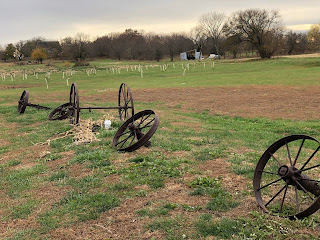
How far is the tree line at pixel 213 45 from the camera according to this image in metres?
62.7

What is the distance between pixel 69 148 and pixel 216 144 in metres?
4.00

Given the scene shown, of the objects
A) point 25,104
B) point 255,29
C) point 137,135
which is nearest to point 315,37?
point 255,29

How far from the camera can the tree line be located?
62719mm

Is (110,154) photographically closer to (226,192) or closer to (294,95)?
(226,192)

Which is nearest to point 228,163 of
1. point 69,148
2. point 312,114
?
point 69,148

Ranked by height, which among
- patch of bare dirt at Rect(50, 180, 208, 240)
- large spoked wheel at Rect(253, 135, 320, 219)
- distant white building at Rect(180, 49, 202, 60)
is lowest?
patch of bare dirt at Rect(50, 180, 208, 240)

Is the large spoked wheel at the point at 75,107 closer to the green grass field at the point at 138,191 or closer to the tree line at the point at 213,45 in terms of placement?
the green grass field at the point at 138,191

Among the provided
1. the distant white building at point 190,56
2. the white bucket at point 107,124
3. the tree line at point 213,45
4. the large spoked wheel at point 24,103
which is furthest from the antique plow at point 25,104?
the distant white building at point 190,56

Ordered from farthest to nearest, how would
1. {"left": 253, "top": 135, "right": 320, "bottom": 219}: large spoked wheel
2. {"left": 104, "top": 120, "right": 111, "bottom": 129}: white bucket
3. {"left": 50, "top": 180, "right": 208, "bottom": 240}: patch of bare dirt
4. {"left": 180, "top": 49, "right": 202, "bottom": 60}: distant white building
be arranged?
{"left": 180, "top": 49, "right": 202, "bottom": 60}: distant white building
{"left": 104, "top": 120, "right": 111, "bottom": 129}: white bucket
{"left": 50, "top": 180, "right": 208, "bottom": 240}: patch of bare dirt
{"left": 253, "top": 135, "right": 320, "bottom": 219}: large spoked wheel

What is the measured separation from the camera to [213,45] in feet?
323

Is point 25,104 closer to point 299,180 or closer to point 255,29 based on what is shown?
point 299,180

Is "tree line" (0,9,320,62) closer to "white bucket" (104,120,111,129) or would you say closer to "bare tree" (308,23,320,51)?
"bare tree" (308,23,320,51)

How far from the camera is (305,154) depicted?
287 inches

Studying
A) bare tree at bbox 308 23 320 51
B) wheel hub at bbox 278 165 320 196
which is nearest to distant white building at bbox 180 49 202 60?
bare tree at bbox 308 23 320 51
